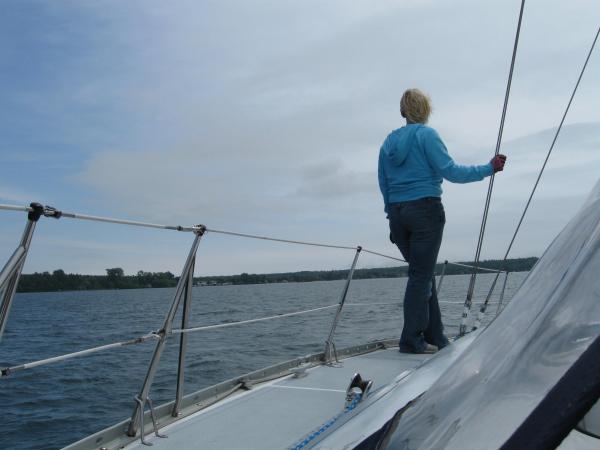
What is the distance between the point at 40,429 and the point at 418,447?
4671 mm

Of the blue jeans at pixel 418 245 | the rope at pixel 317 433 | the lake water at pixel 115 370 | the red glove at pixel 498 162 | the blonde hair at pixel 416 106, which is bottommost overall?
the lake water at pixel 115 370

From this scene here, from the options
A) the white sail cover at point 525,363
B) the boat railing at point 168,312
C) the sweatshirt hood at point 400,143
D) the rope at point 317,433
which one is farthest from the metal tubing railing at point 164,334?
the white sail cover at point 525,363

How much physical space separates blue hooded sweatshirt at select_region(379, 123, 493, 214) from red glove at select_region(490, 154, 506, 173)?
123 mm

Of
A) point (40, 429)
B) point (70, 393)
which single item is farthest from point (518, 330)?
point (70, 393)

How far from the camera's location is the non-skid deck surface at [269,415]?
1.94m

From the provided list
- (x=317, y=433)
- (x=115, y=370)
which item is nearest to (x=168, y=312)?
(x=317, y=433)

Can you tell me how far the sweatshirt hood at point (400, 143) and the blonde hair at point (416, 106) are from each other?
0.09 metres

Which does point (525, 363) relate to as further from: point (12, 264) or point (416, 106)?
point (416, 106)

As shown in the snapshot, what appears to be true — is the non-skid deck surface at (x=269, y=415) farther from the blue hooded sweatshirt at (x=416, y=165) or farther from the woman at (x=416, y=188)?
the blue hooded sweatshirt at (x=416, y=165)

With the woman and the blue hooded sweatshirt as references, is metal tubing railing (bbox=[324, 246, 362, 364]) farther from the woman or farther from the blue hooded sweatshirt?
the blue hooded sweatshirt

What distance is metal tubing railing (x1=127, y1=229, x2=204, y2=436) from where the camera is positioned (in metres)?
1.98

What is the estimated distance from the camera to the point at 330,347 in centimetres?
351

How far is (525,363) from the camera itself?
1.63 feet

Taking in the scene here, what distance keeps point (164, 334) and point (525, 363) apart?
171 cm
